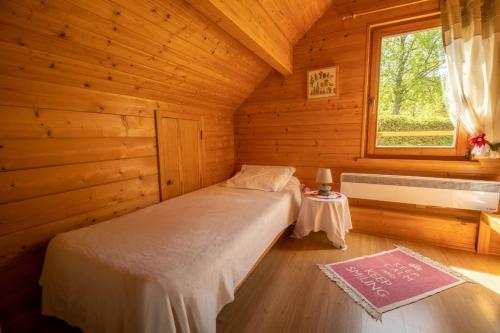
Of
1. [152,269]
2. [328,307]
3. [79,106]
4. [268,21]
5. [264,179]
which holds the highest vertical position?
[268,21]

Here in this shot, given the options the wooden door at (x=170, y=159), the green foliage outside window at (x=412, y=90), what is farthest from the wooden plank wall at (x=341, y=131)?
the wooden door at (x=170, y=159)

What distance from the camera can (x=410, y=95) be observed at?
2436 millimetres

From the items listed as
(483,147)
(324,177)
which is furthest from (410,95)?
(324,177)

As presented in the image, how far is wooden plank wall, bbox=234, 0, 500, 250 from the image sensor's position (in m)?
2.25

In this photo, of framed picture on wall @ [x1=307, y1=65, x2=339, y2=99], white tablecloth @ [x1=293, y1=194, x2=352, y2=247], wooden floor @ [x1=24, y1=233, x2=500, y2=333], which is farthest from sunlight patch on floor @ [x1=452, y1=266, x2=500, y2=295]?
framed picture on wall @ [x1=307, y1=65, x2=339, y2=99]

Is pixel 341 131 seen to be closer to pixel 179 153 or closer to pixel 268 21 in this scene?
pixel 268 21

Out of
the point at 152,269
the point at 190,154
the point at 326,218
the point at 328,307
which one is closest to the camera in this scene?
the point at 152,269

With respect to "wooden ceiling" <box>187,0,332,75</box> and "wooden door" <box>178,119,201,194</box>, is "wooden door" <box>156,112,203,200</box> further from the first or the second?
"wooden ceiling" <box>187,0,332,75</box>

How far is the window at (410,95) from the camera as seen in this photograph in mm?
2289

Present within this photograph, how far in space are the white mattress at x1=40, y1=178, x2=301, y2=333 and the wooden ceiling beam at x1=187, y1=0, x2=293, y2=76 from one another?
4.54 feet

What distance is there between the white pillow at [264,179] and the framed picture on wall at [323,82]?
973 mm

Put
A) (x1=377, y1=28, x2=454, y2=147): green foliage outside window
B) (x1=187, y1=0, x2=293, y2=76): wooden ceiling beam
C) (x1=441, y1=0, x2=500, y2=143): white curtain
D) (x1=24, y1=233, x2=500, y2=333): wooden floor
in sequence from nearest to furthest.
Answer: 1. (x1=24, y1=233, x2=500, y2=333): wooden floor
2. (x1=187, y1=0, x2=293, y2=76): wooden ceiling beam
3. (x1=441, y1=0, x2=500, y2=143): white curtain
4. (x1=377, y1=28, x2=454, y2=147): green foliage outside window

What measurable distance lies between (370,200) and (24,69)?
3.19 m

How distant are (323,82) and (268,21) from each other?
100 cm
